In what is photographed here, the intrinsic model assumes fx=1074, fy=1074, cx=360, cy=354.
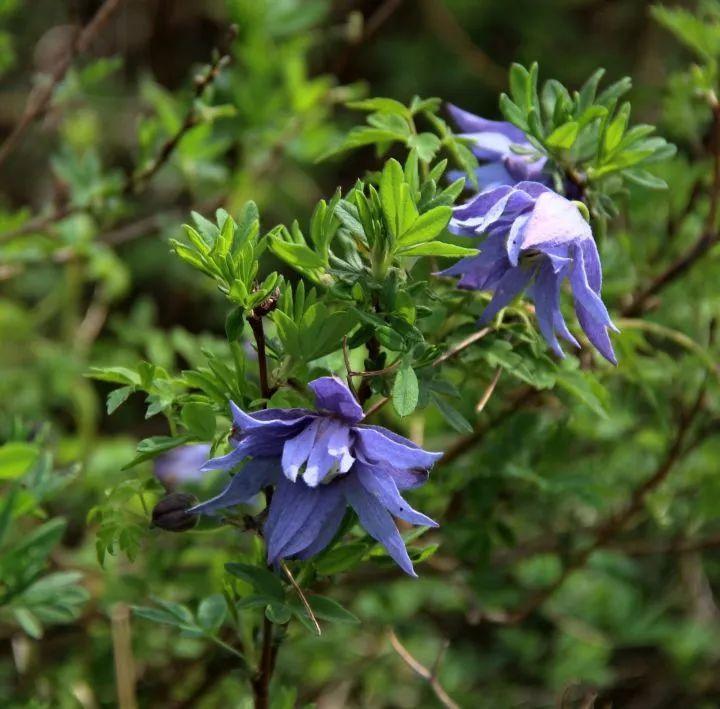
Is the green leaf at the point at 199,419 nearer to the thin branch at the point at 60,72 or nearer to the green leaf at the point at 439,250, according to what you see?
the green leaf at the point at 439,250

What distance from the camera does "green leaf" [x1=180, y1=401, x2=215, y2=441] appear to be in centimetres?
107

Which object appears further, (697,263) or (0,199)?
(0,199)

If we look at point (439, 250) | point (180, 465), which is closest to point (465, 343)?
point (439, 250)

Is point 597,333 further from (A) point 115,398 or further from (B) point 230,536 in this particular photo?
(B) point 230,536

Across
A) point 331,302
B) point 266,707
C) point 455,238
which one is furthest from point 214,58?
point 266,707

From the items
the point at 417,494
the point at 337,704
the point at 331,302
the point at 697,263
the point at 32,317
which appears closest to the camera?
the point at 331,302

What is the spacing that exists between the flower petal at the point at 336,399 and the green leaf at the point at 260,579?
20cm

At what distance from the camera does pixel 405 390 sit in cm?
102

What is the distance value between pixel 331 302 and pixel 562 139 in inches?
12.0

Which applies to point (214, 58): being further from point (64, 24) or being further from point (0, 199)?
point (64, 24)

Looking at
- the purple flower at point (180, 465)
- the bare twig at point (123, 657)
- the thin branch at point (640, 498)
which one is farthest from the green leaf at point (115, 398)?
the thin branch at point (640, 498)

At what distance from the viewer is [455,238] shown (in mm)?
1312

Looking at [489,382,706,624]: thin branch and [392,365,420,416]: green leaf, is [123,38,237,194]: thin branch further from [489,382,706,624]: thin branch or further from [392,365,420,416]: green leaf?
[489,382,706,624]: thin branch

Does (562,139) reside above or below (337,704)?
above
